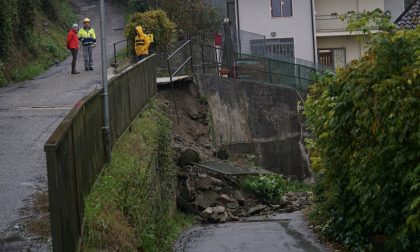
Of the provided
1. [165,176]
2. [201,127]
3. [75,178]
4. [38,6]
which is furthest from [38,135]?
[38,6]

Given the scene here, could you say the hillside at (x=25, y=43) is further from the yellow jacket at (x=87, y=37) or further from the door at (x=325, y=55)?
the door at (x=325, y=55)

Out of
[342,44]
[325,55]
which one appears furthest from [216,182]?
[342,44]

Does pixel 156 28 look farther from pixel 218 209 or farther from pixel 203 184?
pixel 218 209

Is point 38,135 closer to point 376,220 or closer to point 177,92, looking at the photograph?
point 376,220

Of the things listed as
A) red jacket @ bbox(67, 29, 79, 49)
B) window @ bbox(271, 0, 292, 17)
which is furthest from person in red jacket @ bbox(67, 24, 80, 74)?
window @ bbox(271, 0, 292, 17)

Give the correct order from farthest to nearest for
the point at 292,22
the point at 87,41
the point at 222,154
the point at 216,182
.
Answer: the point at 292,22
the point at 87,41
the point at 222,154
the point at 216,182

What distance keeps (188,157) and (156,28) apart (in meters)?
7.10

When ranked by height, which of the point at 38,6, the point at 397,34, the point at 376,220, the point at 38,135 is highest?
the point at 38,6

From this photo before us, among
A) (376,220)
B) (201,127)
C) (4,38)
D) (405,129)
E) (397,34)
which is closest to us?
(405,129)

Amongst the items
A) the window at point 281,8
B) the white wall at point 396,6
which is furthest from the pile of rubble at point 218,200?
the white wall at point 396,6

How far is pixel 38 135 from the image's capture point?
49.6 ft

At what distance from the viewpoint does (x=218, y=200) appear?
2033 cm

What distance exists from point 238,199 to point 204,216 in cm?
212

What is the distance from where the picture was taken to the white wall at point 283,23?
38.7 metres
